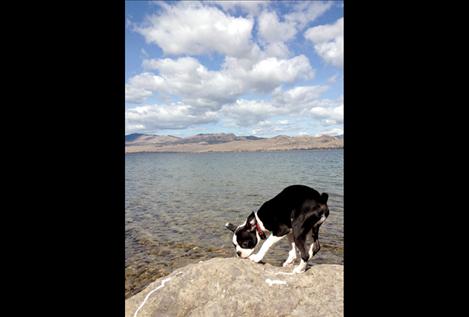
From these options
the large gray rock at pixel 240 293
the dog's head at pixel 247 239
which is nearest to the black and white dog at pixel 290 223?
the dog's head at pixel 247 239

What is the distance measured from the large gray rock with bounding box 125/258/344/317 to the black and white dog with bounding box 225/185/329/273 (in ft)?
1.65

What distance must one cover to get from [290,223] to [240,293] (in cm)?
188

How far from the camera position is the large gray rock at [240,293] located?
4992 mm

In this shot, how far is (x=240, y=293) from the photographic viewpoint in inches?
206

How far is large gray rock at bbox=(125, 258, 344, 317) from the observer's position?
4.99 meters

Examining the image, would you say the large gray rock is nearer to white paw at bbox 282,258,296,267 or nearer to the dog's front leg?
the dog's front leg

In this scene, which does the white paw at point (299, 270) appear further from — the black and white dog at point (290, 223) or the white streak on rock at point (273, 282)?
the white streak on rock at point (273, 282)

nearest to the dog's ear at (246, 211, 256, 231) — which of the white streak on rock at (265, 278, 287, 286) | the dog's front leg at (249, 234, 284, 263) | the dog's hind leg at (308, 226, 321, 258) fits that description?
the dog's front leg at (249, 234, 284, 263)
